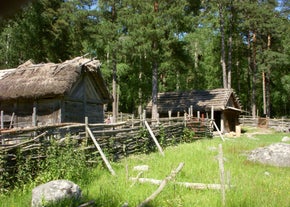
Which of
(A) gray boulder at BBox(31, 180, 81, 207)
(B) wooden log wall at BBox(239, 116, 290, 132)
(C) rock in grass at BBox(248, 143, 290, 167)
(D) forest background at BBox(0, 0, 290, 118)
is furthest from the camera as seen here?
(B) wooden log wall at BBox(239, 116, 290, 132)

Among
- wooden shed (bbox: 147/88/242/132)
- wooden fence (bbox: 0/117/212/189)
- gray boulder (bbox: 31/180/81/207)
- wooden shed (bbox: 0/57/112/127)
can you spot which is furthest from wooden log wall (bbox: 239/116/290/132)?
gray boulder (bbox: 31/180/81/207)

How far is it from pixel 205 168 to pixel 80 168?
3.57m

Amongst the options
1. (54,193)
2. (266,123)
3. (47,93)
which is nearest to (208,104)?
(266,123)

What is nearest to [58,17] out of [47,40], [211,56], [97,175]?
[47,40]

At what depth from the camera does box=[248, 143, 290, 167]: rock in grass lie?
11.8 metres

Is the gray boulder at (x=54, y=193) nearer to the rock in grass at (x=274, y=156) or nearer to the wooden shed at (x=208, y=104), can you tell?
the rock in grass at (x=274, y=156)

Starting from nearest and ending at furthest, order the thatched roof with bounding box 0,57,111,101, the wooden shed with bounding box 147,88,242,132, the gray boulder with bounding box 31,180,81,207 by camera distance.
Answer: the gray boulder with bounding box 31,180,81,207 < the thatched roof with bounding box 0,57,111,101 < the wooden shed with bounding box 147,88,242,132

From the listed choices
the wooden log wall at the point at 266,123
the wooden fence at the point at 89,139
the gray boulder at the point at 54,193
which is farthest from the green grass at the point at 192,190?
the wooden log wall at the point at 266,123

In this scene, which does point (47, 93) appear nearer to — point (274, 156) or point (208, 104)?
point (274, 156)

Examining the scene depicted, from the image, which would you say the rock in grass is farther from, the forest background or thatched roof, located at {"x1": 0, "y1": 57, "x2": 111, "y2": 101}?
the forest background

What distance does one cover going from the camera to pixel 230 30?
38.2m

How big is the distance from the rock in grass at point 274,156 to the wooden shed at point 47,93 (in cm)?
875

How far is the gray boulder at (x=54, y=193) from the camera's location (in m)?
6.49

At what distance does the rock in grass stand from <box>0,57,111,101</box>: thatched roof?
875cm
